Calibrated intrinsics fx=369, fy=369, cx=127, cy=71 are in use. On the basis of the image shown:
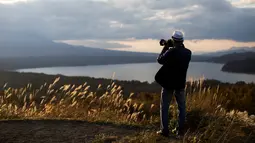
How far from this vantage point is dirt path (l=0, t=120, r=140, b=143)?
21.6 feet

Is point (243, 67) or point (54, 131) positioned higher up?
point (54, 131)

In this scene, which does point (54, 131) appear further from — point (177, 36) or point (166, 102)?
point (177, 36)

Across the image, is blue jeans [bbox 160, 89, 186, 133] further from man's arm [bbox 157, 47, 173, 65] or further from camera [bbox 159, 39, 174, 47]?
camera [bbox 159, 39, 174, 47]

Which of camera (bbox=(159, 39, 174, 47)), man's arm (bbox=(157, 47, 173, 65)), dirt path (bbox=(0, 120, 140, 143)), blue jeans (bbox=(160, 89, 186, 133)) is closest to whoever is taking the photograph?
dirt path (bbox=(0, 120, 140, 143))

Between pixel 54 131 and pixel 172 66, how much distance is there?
2617mm

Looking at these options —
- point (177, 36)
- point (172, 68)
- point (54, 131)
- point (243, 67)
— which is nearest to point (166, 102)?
point (172, 68)

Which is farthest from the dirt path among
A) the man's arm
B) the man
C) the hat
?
the hat

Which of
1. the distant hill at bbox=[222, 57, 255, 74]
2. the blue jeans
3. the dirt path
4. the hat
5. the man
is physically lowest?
the distant hill at bbox=[222, 57, 255, 74]

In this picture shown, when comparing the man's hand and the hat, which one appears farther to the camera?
the man's hand

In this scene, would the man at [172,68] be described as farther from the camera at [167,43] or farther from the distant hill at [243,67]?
the distant hill at [243,67]

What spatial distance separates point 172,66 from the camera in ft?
22.3

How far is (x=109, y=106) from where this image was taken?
31.9 feet

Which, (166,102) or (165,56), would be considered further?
(166,102)

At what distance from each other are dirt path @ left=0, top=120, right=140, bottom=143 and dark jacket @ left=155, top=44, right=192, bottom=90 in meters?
1.28
